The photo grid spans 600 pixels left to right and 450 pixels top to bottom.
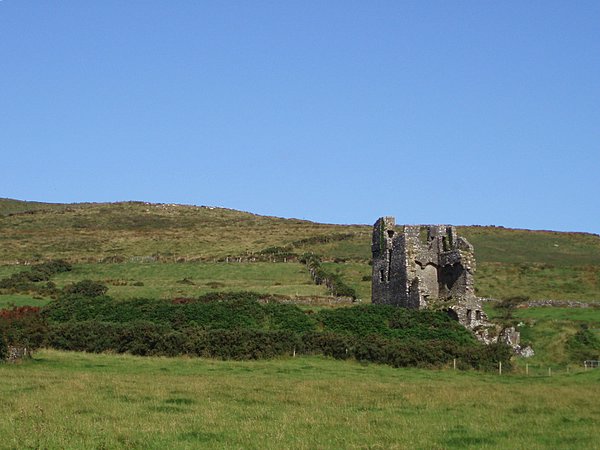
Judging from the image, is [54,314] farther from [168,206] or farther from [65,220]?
[168,206]

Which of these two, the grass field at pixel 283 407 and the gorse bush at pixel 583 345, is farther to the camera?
the gorse bush at pixel 583 345

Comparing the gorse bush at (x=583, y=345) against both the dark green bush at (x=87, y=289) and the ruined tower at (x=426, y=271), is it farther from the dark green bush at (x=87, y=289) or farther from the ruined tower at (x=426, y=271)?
the dark green bush at (x=87, y=289)

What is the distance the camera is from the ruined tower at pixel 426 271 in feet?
164

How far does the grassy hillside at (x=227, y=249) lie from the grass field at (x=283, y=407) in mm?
30215

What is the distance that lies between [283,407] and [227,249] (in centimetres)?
8409

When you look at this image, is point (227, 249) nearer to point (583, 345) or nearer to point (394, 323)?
point (394, 323)

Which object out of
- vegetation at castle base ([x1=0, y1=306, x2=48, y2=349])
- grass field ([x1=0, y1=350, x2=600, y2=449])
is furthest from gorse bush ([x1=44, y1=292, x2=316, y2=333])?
grass field ([x1=0, y1=350, x2=600, y2=449])

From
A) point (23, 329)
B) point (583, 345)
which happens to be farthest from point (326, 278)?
point (23, 329)

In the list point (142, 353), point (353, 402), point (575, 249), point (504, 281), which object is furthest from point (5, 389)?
point (575, 249)

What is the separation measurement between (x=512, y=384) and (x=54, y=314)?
2881 cm

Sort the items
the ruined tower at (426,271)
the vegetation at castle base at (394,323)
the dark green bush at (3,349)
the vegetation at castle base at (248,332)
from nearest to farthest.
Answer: the dark green bush at (3,349) → the vegetation at castle base at (248,332) → the vegetation at castle base at (394,323) → the ruined tower at (426,271)

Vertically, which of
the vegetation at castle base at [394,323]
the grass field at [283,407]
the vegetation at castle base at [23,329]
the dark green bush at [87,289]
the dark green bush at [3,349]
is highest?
the dark green bush at [87,289]

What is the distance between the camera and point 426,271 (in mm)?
52719

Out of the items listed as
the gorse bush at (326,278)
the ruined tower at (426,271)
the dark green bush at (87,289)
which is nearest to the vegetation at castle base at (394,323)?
the ruined tower at (426,271)
